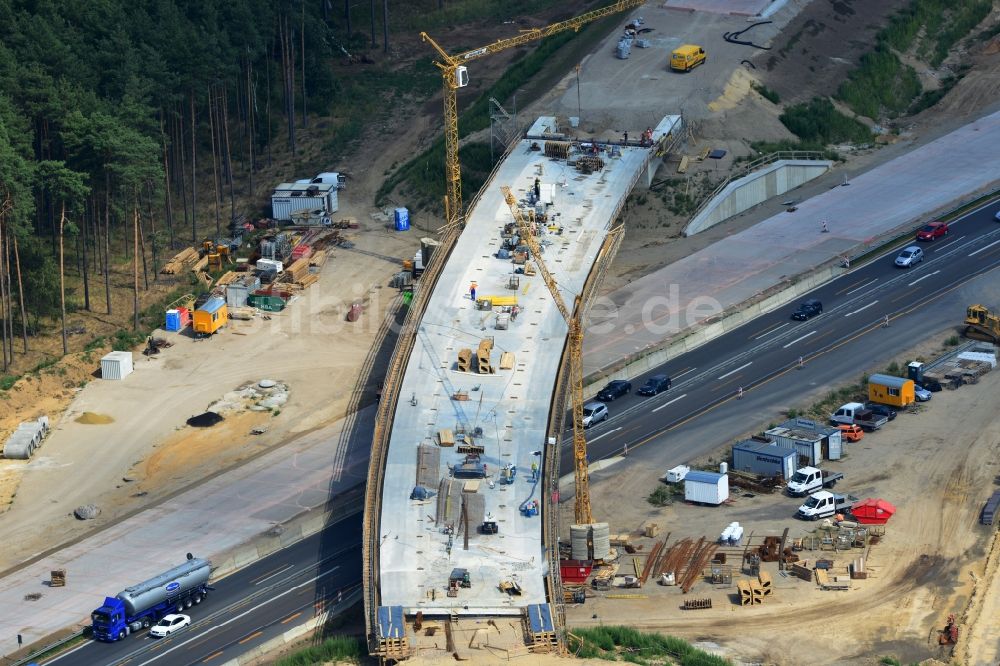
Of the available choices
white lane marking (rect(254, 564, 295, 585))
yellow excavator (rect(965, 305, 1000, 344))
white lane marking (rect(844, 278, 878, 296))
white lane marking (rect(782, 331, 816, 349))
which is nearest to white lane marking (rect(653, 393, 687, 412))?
white lane marking (rect(782, 331, 816, 349))

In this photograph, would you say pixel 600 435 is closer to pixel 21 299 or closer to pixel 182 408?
pixel 182 408

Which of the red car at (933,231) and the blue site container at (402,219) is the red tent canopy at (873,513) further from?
the blue site container at (402,219)

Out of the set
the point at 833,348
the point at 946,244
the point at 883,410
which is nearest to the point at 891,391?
the point at 883,410

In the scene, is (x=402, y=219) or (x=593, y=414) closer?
(x=593, y=414)

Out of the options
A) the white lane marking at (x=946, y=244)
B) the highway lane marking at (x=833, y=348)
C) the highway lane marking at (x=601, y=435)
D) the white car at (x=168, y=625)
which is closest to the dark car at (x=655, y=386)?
the highway lane marking at (x=833, y=348)

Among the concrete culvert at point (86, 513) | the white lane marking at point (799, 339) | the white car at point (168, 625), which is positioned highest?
the white lane marking at point (799, 339)
